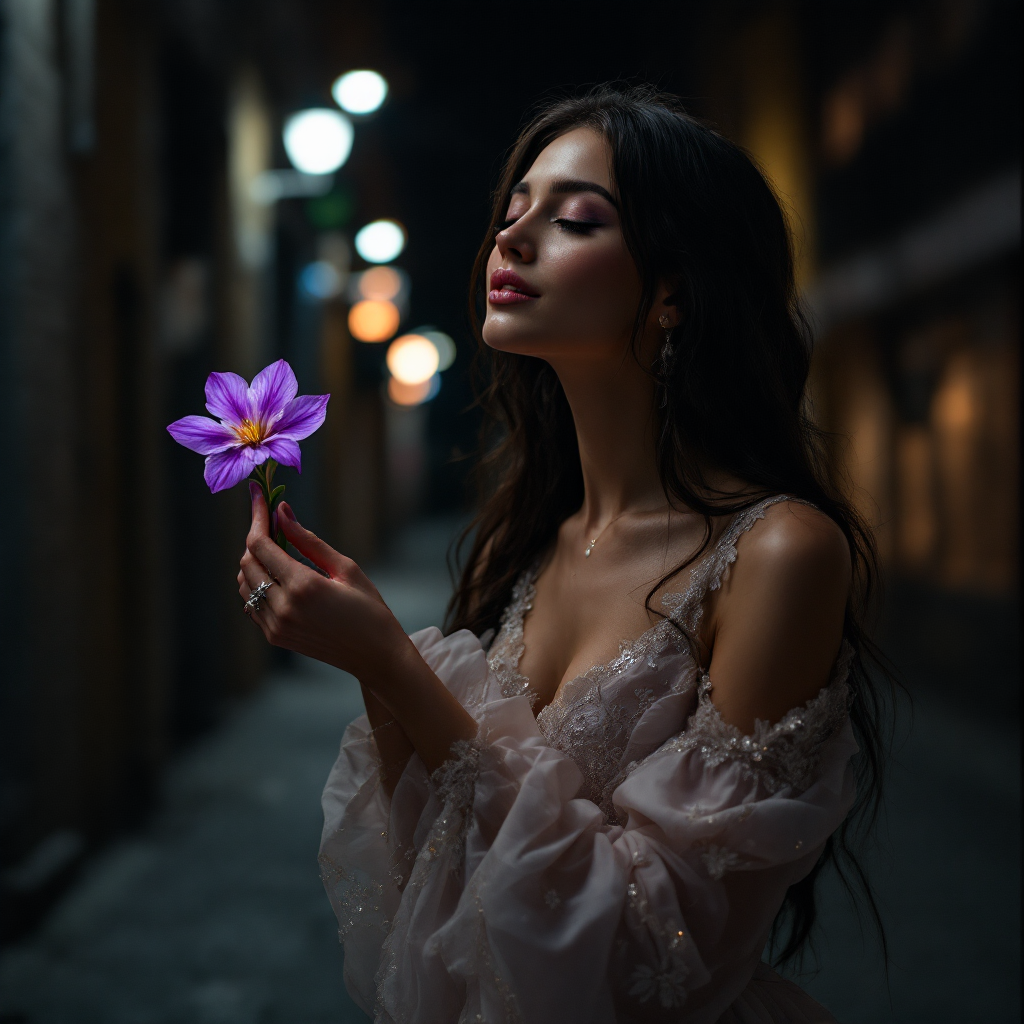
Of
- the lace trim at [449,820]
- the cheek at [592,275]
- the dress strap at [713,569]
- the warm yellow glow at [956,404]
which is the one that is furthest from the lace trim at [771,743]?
the warm yellow glow at [956,404]

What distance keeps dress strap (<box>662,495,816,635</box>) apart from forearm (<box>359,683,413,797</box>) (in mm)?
400

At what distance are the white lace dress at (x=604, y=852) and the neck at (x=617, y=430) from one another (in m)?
0.23

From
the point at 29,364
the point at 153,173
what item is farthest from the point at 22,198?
the point at 153,173

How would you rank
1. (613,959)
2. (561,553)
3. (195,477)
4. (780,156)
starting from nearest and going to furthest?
(613,959) → (561,553) → (195,477) → (780,156)

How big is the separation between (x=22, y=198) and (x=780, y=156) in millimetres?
5781

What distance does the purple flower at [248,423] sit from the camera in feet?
3.63

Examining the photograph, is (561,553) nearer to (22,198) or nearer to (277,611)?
(277,611)

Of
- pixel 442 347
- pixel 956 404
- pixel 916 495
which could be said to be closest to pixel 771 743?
pixel 956 404

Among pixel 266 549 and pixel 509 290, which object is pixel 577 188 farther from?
pixel 266 549

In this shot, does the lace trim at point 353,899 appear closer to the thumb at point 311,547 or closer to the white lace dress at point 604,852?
the white lace dress at point 604,852

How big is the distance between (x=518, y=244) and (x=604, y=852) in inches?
32.1

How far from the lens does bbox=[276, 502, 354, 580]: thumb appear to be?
3.87ft

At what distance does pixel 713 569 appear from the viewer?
52.5 inches

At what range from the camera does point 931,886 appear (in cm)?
395
